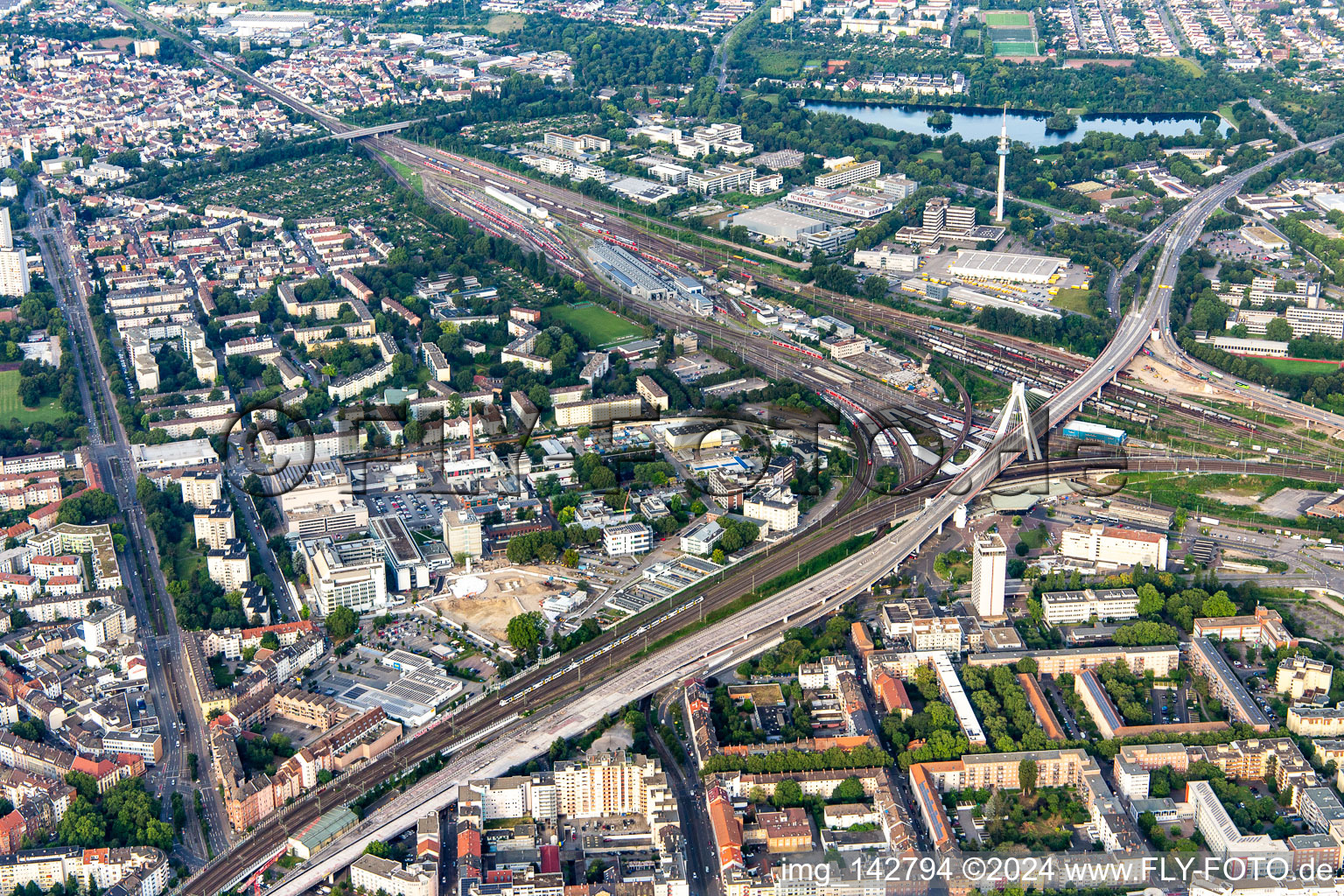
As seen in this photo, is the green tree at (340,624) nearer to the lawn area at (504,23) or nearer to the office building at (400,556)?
the office building at (400,556)

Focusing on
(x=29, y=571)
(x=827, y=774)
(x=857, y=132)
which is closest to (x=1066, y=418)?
(x=827, y=774)

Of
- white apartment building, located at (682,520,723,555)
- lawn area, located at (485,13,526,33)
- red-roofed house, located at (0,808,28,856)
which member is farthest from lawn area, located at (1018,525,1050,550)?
lawn area, located at (485,13,526,33)

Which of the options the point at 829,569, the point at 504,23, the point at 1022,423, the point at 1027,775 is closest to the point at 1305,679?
the point at 1027,775

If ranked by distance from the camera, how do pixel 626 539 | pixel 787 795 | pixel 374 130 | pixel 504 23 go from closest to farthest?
pixel 787 795 → pixel 626 539 → pixel 374 130 → pixel 504 23

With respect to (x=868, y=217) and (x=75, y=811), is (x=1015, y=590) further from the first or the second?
(x=868, y=217)

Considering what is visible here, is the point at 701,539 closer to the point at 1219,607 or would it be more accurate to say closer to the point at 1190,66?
the point at 1219,607
